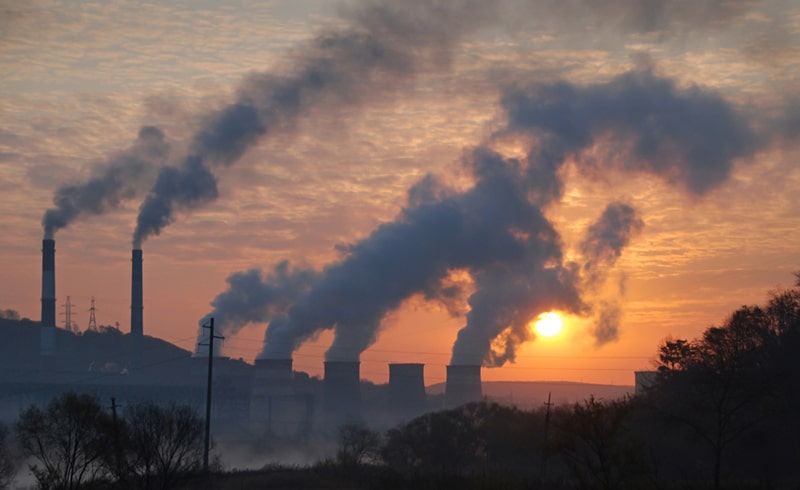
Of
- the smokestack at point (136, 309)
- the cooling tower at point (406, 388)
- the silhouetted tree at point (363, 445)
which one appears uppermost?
the smokestack at point (136, 309)

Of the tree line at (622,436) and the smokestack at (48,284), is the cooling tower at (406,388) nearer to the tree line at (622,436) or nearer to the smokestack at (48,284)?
the smokestack at (48,284)

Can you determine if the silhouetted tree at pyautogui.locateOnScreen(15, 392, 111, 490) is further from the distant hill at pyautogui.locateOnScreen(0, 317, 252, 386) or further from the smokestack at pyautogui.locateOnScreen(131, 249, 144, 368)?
the distant hill at pyautogui.locateOnScreen(0, 317, 252, 386)

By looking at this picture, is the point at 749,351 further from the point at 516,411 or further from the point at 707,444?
the point at 516,411

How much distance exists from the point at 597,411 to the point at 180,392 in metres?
69.8

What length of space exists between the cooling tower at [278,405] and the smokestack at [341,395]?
181 cm

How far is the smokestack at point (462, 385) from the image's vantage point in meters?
74.3

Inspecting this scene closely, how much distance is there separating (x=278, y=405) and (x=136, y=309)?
18.0m

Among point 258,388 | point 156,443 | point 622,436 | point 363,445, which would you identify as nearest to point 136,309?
point 258,388

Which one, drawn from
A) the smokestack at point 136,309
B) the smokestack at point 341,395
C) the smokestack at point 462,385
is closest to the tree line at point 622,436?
the smokestack at point 462,385

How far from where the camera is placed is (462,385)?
75.5 meters

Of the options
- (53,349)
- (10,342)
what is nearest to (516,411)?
(53,349)

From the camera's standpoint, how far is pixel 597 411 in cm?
2284

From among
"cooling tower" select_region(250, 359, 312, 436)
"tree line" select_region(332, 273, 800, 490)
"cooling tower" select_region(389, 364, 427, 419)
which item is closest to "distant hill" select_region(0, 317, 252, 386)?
"cooling tower" select_region(250, 359, 312, 436)

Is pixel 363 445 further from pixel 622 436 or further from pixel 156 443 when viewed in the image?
pixel 156 443
